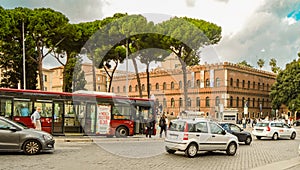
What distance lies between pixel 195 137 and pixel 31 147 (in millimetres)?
6511

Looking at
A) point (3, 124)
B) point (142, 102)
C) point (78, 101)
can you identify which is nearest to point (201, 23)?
point (142, 102)

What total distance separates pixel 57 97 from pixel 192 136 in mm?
11312

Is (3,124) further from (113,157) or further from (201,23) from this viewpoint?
(201,23)

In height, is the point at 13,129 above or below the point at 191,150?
above

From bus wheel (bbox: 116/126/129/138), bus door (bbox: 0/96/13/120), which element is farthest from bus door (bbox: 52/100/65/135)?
bus wheel (bbox: 116/126/129/138)

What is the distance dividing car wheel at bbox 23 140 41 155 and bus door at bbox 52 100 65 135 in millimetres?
9057

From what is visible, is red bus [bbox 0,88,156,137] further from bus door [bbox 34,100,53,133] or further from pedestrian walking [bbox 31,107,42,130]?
pedestrian walking [bbox 31,107,42,130]

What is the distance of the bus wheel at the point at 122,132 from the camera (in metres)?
25.0

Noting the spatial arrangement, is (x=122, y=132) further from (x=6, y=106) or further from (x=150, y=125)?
(x=6, y=106)

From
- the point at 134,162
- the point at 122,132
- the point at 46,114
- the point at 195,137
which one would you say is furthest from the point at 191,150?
the point at 46,114

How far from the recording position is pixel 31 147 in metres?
14.7

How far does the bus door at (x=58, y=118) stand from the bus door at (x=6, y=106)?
8.69 ft

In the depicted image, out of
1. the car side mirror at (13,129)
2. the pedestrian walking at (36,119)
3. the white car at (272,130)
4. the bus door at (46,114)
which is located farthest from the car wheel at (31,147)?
the white car at (272,130)

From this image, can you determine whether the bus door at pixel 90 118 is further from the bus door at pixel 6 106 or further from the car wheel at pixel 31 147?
the car wheel at pixel 31 147
